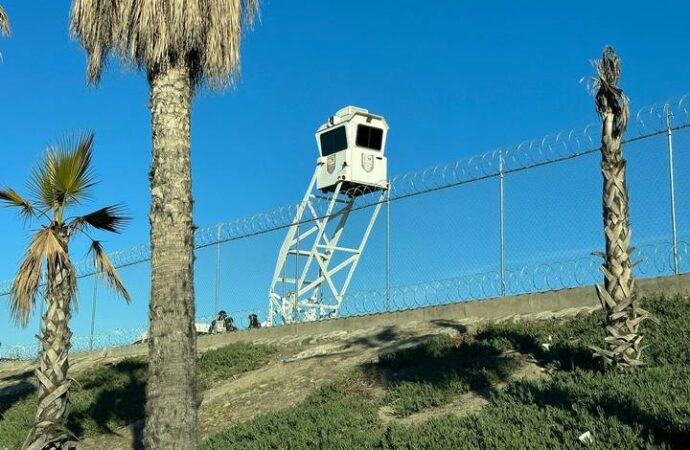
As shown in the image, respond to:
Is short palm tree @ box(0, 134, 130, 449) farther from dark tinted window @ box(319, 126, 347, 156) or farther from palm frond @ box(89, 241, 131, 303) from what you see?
dark tinted window @ box(319, 126, 347, 156)

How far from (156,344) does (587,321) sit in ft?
20.9

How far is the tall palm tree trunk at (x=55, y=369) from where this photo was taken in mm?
11172

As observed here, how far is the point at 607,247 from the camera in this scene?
10203mm

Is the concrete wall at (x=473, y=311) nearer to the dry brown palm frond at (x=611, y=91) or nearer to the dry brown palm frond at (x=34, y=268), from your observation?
the dry brown palm frond at (x=611, y=91)

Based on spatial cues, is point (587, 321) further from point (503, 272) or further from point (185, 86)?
point (185, 86)

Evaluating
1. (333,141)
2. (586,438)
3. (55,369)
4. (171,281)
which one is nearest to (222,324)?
(333,141)

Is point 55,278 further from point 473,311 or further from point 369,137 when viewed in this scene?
point 369,137

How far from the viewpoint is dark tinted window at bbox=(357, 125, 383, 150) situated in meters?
28.3

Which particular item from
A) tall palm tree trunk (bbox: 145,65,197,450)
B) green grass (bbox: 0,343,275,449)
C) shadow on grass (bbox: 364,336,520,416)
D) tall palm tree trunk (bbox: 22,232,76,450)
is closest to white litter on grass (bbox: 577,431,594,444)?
shadow on grass (bbox: 364,336,520,416)

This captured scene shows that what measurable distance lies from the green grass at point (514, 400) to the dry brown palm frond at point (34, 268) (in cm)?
294

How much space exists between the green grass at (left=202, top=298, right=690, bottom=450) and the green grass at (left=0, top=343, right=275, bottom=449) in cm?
431

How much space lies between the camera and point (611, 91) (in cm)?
1072

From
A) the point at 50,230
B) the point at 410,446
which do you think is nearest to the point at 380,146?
the point at 50,230

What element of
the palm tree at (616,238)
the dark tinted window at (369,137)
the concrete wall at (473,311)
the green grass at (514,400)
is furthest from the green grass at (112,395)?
the dark tinted window at (369,137)
